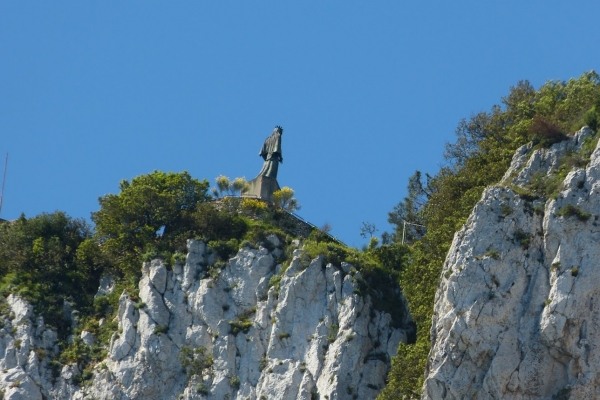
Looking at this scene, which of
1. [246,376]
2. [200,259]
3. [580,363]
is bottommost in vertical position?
[580,363]

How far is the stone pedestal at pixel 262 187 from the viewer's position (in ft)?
223

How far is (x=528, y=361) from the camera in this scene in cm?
4981

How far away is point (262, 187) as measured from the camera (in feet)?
224

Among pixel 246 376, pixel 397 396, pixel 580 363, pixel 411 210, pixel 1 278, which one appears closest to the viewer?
pixel 580 363

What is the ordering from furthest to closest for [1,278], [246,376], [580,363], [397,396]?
[1,278]
[246,376]
[397,396]
[580,363]

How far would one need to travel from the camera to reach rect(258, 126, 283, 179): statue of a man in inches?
2721

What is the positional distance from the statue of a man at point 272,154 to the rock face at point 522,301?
16910 mm

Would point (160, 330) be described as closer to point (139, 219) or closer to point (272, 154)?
point (139, 219)

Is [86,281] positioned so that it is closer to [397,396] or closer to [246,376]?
[246,376]

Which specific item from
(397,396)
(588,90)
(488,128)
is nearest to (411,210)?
(488,128)

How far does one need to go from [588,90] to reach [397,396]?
14.6m

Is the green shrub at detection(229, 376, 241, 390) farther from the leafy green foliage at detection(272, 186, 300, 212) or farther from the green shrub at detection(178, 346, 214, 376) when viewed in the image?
the leafy green foliage at detection(272, 186, 300, 212)

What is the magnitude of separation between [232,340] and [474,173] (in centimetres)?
1149

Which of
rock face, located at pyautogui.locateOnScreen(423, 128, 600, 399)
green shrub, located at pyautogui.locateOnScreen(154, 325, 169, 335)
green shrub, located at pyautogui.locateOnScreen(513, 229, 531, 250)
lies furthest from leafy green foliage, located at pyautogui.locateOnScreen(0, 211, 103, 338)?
green shrub, located at pyautogui.locateOnScreen(513, 229, 531, 250)
